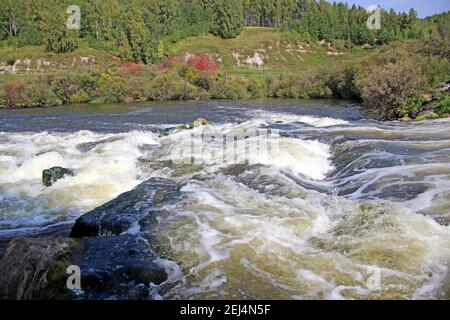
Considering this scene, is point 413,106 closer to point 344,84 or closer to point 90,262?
point 344,84

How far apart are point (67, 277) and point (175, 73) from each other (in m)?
49.6

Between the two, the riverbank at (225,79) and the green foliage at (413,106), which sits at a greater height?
the riverbank at (225,79)

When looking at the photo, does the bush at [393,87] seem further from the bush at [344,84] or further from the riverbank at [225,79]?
the bush at [344,84]

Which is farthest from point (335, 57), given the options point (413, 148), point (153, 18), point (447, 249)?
point (447, 249)

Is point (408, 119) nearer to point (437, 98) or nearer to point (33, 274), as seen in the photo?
point (437, 98)

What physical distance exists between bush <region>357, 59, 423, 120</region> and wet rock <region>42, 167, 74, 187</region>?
2093 centimetres

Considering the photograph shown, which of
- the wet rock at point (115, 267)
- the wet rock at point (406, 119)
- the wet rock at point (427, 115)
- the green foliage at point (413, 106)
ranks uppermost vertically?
the green foliage at point (413, 106)

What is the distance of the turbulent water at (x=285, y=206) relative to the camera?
680 cm

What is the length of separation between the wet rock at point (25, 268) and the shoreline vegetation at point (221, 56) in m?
24.0

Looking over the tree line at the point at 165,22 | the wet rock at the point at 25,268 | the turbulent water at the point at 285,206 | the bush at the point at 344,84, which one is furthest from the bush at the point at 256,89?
the wet rock at the point at 25,268

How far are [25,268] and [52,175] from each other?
8.19 m

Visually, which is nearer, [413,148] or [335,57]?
[413,148]

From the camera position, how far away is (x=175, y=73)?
5412 cm
